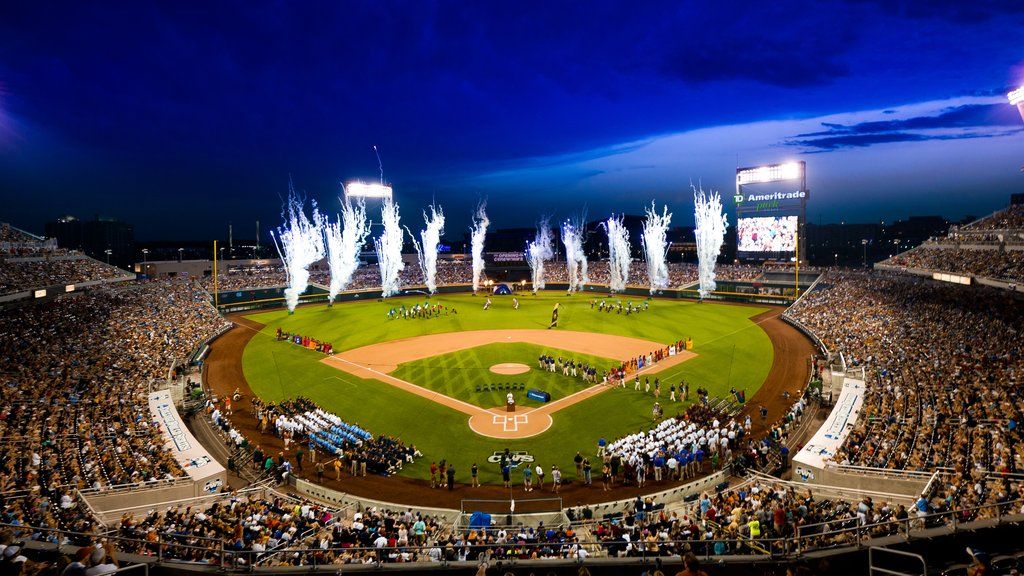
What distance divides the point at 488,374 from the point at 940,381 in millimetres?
24159

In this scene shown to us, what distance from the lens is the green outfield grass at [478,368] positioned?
80.4ft

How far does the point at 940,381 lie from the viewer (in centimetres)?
2484

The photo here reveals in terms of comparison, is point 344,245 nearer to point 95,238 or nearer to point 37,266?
point 37,266

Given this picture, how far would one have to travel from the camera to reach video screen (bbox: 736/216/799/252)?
7169 centimetres

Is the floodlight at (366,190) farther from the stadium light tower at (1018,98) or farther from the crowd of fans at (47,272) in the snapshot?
the stadium light tower at (1018,98)

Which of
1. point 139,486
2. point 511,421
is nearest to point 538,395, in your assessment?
point 511,421

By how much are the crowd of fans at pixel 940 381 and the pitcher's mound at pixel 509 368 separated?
63.9 ft

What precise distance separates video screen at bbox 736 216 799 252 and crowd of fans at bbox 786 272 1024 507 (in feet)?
85.7

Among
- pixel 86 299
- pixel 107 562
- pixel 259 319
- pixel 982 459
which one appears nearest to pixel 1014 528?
pixel 982 459

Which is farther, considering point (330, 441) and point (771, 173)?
point (771, 173)

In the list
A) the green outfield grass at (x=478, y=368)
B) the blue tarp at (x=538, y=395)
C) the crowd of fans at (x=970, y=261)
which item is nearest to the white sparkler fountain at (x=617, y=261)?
the green outfield grass at (x=478, y=368)

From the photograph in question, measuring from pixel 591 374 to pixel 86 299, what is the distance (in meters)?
41.6

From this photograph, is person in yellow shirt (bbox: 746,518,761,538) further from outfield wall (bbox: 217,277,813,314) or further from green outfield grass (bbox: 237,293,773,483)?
outfield wall (bbox: 217,277,813,314)

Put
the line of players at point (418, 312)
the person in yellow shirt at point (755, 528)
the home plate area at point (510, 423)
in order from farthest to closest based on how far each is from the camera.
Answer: the line of players at point (418, 312)
the home plate area at point (510, 423)
the person in yellow shirt at point (755, 528)
